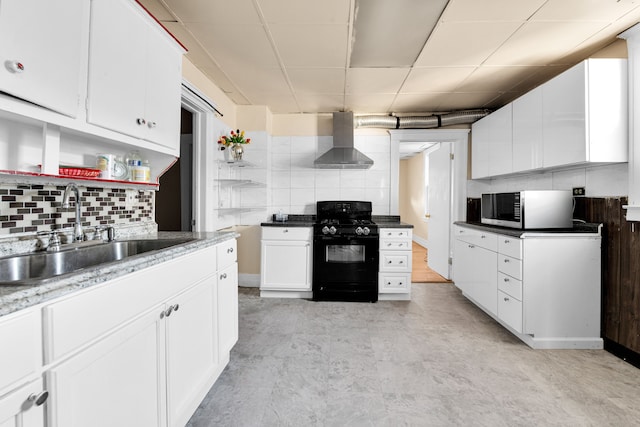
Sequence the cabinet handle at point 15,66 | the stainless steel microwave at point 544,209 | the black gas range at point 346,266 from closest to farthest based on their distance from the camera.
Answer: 1. the cabinet handle at point 15,66
2. the stainless steel microwave at point 544,209
3. the black gas range at point 346,266

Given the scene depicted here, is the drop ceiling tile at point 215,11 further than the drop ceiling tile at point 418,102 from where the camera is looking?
No

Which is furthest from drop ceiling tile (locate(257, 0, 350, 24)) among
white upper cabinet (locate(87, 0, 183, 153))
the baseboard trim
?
the baseboard trim

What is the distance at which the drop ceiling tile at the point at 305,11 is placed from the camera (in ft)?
6.25

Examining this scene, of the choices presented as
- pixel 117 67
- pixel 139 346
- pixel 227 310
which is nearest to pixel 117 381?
pixel 139 346

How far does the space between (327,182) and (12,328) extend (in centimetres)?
363

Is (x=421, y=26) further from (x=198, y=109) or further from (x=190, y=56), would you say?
(x=198, y=109)

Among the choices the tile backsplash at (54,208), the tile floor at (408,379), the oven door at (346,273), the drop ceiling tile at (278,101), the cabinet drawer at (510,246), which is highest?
the drop ceiling tile at (278,101)

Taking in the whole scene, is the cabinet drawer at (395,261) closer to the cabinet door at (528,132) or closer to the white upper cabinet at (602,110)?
the cabinet door at (528,132)

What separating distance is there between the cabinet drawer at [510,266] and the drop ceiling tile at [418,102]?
77.4 inches

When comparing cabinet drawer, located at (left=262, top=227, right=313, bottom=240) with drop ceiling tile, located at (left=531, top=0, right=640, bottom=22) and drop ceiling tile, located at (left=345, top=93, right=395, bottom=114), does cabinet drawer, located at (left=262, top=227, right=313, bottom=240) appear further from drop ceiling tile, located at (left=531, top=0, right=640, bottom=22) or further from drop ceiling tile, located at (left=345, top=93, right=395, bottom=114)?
drop ceiling tile, located at (left=531, top=0, right=640, bottom=22)

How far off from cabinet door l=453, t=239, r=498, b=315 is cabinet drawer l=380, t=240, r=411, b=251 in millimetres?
623

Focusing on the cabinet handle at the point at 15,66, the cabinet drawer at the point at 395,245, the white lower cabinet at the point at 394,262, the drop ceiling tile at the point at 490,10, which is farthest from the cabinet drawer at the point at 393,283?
the cabinet handle at the point at 15,66

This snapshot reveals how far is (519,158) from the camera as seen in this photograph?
2.89 meters

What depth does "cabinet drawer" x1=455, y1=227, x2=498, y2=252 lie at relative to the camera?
273 cm
